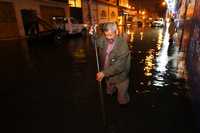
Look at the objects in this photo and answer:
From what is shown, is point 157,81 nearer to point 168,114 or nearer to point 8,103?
point 168,114

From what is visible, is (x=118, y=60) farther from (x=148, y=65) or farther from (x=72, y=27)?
(x=72, y=27)

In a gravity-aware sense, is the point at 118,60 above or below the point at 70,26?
below

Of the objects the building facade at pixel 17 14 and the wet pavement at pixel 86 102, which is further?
the building facade at pixel 17 14

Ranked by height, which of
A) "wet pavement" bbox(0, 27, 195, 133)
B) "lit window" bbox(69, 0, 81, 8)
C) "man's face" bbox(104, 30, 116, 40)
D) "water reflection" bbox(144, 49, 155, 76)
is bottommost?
"wet pavement" bbox(0, 27, 195, 133)

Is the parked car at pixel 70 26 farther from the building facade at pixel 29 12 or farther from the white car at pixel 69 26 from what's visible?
the building facade at pixel 29 12

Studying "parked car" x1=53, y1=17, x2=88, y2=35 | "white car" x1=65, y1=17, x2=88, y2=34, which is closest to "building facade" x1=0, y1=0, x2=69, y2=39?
"parked car" x1=53, y1=17, x2=88, y2=35

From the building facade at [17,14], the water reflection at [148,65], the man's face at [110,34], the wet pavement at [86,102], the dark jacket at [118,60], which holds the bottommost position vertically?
the wet pavement at [86,102]

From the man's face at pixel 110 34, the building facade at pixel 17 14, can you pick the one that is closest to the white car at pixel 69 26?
the building facade at pixel 17 14

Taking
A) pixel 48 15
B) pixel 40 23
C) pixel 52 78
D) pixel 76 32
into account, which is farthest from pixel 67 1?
pixel 52 78

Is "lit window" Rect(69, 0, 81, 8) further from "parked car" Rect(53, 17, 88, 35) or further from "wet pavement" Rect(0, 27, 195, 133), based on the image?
"wet pavement" Rect(0, 27, 195, 133)

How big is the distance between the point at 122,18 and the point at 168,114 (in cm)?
5443

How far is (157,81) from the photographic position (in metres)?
5.86

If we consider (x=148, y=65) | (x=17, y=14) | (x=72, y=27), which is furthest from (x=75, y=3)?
(x=148, y=65)

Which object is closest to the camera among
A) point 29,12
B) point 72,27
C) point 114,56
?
point 114,56
